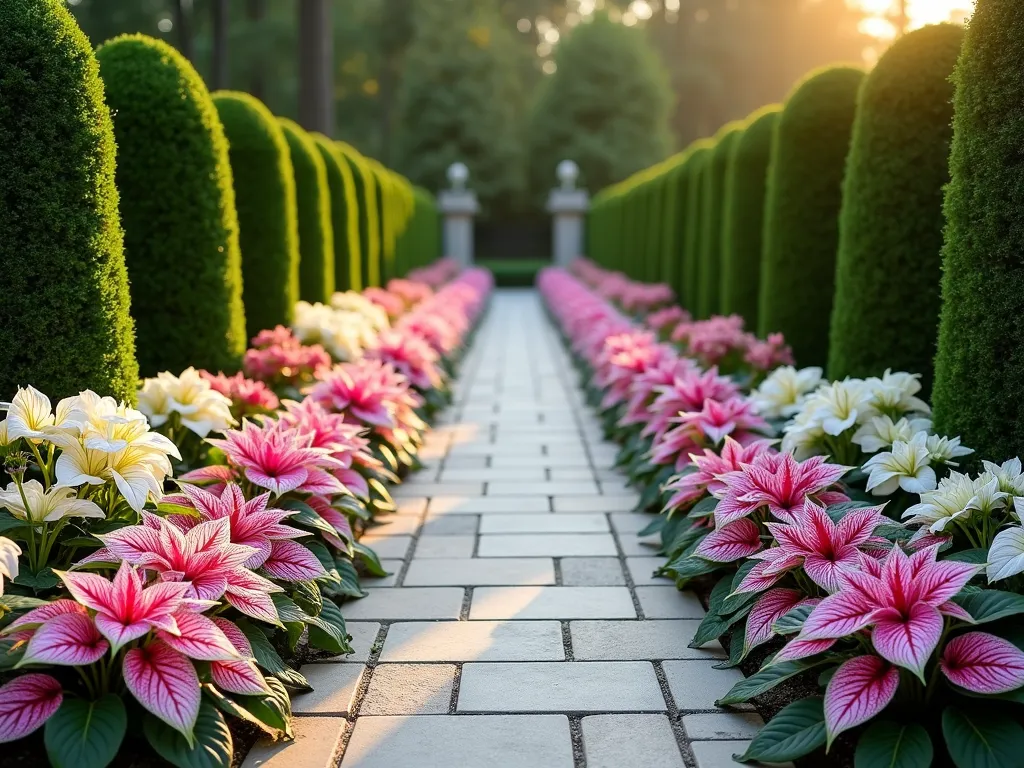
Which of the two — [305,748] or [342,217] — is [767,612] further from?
[342,217]

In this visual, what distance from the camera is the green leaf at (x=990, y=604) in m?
2.07

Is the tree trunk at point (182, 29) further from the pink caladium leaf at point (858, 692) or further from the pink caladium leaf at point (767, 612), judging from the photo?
the pink caladium leaf at point (858, 692)

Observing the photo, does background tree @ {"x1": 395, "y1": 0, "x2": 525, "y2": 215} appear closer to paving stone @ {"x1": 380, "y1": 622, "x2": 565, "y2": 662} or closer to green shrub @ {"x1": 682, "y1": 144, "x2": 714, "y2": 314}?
green shrub @ {"x1": 682, "y1": 144, "x2": 714, "y2": 314}

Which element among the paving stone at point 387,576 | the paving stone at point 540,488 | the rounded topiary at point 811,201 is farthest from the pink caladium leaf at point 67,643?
the rounded topiary at point 811,201

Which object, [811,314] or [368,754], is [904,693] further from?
[811,314]

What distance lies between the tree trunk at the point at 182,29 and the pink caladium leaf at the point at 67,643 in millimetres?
24144

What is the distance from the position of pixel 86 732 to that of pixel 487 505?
2.67m

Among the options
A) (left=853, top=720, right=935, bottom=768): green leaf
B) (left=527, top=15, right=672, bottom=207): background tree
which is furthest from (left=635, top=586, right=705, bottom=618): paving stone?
(left=527, top=15, right=672, bottom=207): background tree

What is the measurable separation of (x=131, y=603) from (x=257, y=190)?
4.27 meters

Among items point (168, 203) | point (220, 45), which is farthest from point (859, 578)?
point (220, 45)

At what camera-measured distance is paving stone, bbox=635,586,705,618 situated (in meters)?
3.11

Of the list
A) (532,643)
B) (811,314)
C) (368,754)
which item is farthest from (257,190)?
(368,754)

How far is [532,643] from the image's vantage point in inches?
113

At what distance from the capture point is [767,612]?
8.16 feet
